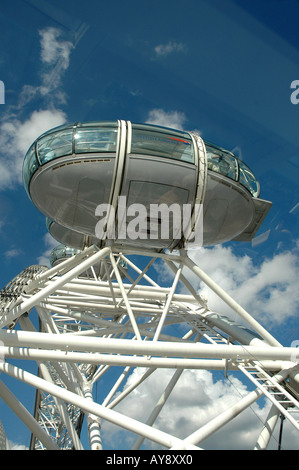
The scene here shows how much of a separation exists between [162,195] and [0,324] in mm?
Answer: 4359

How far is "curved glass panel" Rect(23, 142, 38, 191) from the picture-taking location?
338 inches

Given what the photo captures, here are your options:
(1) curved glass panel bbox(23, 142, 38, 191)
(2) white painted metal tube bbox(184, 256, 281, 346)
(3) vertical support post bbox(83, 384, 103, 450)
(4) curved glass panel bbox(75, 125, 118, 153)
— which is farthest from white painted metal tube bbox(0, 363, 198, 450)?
(4) curved glass panel bbox(75, 125, 118, 153)

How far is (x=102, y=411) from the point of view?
6055 mm

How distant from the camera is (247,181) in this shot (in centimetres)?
929

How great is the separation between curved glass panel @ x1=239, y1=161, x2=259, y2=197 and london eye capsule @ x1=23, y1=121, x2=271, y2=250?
0.09 feet

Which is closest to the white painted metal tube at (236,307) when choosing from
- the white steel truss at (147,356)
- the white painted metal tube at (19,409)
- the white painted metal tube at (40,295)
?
the white steel truss at (147,356)

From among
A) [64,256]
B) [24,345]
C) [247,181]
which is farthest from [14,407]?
[64,256]

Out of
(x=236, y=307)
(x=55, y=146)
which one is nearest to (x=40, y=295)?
(x=55, y=146)

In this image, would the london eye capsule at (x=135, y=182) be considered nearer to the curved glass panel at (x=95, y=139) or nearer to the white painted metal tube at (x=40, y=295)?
the curved glass panel at (x=95, y=139)

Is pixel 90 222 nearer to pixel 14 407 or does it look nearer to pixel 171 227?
pixel 171 227

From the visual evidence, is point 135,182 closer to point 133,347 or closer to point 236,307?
point 133,347

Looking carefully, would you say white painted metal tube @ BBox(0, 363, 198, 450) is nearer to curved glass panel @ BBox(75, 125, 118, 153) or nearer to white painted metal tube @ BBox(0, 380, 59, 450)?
white painted metal tube @ BBox(0, 380, 59, 450)

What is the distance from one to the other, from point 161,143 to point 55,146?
2.29 metres

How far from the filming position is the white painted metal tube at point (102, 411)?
5.62 m
